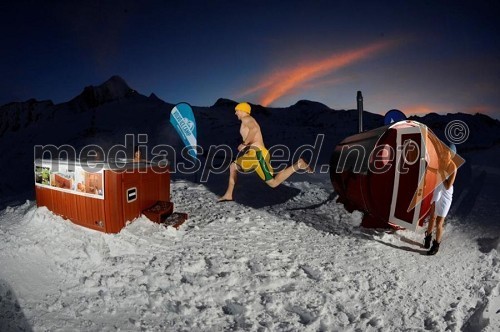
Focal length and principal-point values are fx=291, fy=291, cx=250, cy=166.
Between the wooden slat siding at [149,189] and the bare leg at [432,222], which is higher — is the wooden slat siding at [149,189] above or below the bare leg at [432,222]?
above

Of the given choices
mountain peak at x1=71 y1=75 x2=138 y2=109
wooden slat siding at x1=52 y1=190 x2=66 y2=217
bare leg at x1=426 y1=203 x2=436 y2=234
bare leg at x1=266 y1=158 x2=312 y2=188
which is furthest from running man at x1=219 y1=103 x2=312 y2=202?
mountain peak at x1=71 y1=75 x2=138 y2=109

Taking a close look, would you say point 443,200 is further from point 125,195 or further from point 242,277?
point 125,195

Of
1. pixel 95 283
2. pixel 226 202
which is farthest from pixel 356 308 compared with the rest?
pixel 226 202

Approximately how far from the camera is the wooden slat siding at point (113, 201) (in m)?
3.76

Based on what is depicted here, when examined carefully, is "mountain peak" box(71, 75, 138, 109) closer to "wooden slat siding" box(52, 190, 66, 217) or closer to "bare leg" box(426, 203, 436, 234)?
"wooden slat siding" box(52, 190, 66, 217)

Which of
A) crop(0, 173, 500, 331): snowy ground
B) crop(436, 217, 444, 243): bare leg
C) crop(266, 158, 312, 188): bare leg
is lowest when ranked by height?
crop(0, 173, 500, 331): snowy ground

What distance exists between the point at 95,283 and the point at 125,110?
29821mm

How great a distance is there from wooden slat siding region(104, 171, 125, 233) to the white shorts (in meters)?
4.13

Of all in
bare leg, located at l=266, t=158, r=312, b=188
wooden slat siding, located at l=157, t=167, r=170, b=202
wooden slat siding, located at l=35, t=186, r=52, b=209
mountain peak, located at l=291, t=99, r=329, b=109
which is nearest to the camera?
wooden slat siding, located at l=35, t=186, r=52, b=209

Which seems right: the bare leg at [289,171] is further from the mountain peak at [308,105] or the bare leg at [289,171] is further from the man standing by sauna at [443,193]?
the mountain peak at [308,105]

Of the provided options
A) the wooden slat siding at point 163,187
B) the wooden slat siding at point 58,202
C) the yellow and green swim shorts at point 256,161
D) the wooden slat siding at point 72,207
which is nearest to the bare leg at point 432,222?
the yellow and green swim shorts at point 256,161

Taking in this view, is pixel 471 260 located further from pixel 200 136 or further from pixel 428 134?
pixel 200 136

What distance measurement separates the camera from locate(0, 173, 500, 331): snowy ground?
2438 mm

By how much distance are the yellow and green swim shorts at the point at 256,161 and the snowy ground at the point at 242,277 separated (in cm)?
131
